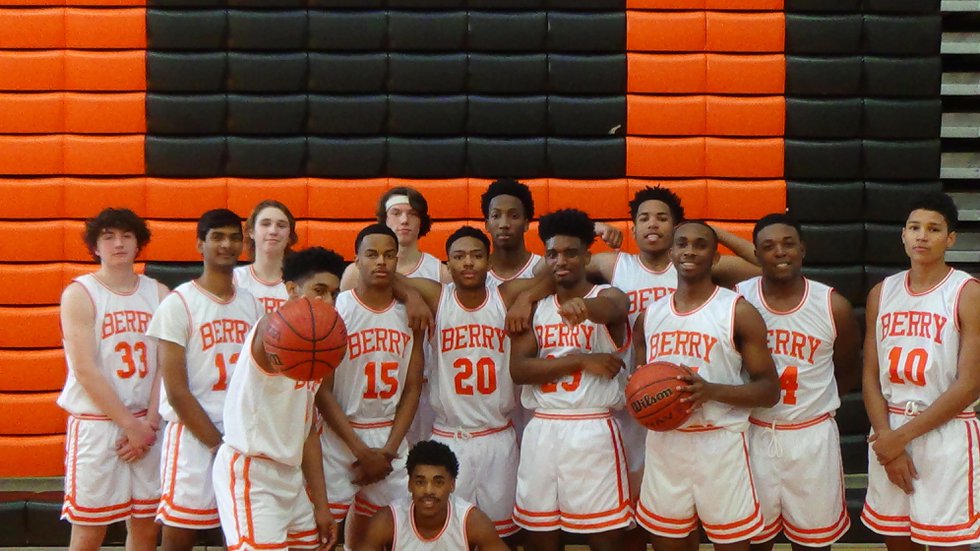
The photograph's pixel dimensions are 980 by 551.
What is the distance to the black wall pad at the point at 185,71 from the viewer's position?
217 inches

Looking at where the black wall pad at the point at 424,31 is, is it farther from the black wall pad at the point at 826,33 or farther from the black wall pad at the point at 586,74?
the black wall pad at the point at 826,33

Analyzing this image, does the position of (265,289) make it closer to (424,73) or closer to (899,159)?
(424,73)

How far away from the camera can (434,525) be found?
11.6 feet

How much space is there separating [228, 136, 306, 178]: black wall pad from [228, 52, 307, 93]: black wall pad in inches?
12.0

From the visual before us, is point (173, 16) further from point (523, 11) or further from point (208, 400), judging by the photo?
point (208, 400)

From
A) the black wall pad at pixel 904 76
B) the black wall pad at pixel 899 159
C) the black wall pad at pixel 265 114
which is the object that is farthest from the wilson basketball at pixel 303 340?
the black wall pad at pixel 904 76

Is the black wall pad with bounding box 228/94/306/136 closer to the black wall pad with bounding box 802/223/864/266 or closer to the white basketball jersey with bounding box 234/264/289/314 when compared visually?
the white basketball jersey with bounding box 234/264/289/314

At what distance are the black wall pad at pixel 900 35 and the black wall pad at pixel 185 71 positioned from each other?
376 centimetres

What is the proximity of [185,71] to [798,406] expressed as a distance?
3.86m

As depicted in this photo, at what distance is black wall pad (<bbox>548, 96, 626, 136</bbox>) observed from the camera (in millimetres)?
5598

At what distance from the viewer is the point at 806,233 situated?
556 cm

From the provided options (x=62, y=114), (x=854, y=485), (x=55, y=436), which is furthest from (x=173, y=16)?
(x=854, y=485)

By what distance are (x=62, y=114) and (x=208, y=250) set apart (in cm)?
248

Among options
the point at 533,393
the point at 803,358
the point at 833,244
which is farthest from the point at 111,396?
the point at 833,244
